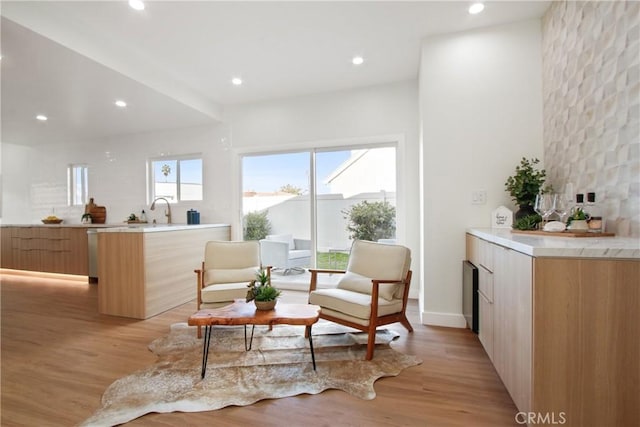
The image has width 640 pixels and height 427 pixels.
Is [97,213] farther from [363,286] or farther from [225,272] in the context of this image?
[363,286]

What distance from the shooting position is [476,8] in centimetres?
253

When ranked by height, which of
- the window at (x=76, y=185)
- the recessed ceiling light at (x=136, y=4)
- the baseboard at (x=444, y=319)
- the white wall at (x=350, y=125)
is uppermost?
the recessed ceiling light at (x=136, y=4)

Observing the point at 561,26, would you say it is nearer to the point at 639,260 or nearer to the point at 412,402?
the point at 639,260

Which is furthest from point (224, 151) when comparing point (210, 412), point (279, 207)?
point (210, 412)

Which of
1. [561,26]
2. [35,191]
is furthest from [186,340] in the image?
[35,191]

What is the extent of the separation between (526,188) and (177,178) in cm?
508

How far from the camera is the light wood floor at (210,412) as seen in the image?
5.32 ft

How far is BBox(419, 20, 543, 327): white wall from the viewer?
274 centimetres

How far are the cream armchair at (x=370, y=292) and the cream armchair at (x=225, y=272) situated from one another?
2.52 feet

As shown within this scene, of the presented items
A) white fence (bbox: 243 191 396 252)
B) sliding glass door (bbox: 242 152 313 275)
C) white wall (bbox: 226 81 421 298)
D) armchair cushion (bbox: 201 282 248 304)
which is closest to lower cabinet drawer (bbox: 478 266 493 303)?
white wall (bbox: 226 81 421 298)

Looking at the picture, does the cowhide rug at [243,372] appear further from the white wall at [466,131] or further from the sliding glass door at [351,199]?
the sliding glass door at [351,199]

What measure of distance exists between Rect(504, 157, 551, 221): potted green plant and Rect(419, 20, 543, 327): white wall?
0.21m

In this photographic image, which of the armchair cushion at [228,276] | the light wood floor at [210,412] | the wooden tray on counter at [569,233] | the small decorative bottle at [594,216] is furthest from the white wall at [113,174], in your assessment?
the small decorative bottle at [594,216]

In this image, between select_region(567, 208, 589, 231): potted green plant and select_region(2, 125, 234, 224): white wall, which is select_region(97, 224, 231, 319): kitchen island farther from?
select_region(567, 208, 589, 231): potted green plant
